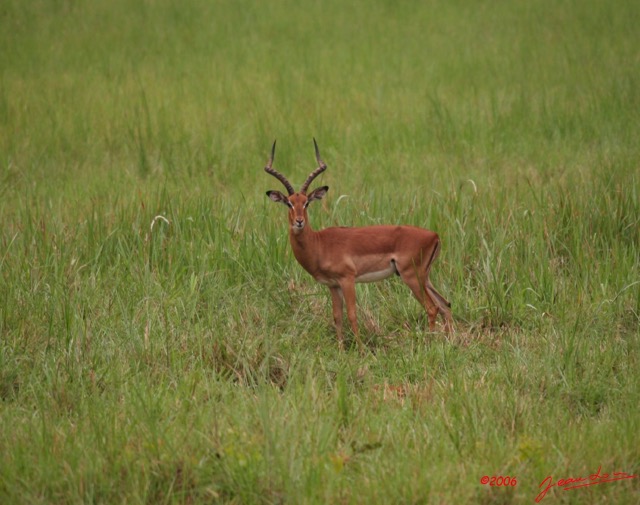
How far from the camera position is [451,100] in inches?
464

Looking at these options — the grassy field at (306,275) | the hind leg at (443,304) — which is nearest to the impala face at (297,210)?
the grassy field at (306,275)

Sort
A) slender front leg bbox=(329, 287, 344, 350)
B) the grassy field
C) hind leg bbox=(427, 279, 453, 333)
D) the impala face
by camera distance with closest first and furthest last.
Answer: the grassy field, the impala face, slender front leg bbox=(329, 287, 344, 350), hind leg bbox=(427, 279, 453, 333)

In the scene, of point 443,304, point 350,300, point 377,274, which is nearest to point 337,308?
point 350,300

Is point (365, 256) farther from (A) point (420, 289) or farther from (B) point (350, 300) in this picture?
(A) point (420, 289)

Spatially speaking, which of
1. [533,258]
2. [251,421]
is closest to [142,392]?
[251,421]

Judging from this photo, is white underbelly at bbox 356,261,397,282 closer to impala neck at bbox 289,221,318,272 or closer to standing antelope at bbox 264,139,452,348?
standing antelope at bbox 264,139,452,348

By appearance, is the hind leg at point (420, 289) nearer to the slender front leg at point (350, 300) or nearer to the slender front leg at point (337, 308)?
the slender front leg at point (350, 300)

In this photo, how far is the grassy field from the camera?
4359mm

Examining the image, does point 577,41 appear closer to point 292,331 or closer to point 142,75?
point 142,75
